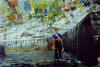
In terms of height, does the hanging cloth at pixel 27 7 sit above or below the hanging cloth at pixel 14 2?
below

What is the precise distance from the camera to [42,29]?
638cm

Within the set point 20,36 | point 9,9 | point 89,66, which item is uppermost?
point 9,9

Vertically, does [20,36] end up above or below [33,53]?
above

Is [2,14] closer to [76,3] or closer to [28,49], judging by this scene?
[28,49]

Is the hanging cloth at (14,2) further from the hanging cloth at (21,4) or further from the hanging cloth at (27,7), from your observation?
the hanging cloth at (27,7)

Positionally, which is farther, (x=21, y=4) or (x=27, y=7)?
(x=27, y=7)

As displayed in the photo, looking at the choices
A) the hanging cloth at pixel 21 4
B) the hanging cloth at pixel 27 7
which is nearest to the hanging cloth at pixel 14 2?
the hanging cloth at pixel 21 4

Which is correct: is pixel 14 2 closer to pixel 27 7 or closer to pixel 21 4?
pixel 21 4

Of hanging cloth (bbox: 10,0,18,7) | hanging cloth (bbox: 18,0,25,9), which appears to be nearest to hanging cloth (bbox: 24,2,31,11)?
hanging cloth (bbox: 18,0,25,9)

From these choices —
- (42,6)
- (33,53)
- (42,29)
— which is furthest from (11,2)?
(33,53)

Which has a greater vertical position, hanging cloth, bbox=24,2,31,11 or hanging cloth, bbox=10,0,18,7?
hanging cloth, bbox=10,0,18,7

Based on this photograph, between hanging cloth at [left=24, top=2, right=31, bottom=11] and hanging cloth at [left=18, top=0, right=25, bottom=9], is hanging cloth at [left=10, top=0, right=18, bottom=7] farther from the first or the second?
hanging cloth at [left=24, top=2, right=31, bottom=11]

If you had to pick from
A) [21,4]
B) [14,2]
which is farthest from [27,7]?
[14,2]

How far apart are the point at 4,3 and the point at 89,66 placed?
13.3ft
